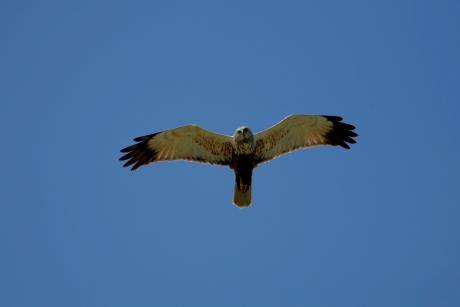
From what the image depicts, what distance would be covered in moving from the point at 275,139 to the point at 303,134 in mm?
658

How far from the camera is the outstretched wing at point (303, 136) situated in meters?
10.8

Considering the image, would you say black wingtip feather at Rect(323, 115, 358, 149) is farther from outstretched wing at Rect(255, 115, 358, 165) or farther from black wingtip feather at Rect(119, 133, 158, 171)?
black wingtip feather at Rect(119, 133, 158, 171)

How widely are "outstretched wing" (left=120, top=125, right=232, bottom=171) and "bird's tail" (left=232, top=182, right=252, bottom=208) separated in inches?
29.8

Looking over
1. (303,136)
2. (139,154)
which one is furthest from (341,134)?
(139,154)

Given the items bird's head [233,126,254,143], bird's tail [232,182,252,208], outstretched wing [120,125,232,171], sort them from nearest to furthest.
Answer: bird's head [233,126,254,143] < bird's tail [232,182,252,208] < outstretched wing [120,125,232,171]

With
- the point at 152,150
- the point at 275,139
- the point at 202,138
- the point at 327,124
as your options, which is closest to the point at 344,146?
the point at 327,124

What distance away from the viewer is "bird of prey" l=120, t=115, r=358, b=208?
418 inches

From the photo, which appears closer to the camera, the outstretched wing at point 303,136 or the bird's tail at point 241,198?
the bird's tail at point 241,198

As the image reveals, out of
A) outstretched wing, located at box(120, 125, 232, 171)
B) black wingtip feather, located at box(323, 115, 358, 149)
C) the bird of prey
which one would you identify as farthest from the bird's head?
black wingtip feather, located at box(323, 115, 358, 149)

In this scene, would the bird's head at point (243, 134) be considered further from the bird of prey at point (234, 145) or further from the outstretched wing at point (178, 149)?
the outstretched wing at point (178, 149)

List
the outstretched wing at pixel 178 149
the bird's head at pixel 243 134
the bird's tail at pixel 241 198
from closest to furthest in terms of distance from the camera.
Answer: the bird's head at pixel 243 134
the bird's tail at pixel 241 198
the outstretched wing at pixel 178 149

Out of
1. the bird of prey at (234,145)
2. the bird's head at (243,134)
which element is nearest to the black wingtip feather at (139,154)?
the bird of prey at (234,145)

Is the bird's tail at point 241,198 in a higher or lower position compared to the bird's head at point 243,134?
lower

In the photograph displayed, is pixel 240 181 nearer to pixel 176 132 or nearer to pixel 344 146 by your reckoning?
pixel 176 132
